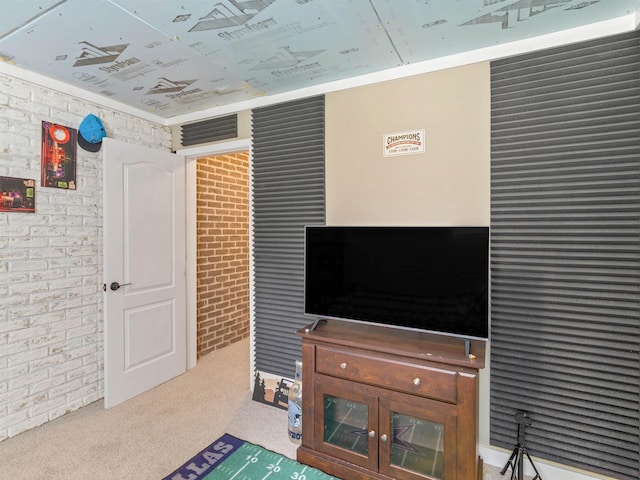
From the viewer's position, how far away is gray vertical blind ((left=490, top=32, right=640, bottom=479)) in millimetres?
1771

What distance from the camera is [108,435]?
2.35 metres

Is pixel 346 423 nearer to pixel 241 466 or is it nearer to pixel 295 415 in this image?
pixel 295 415

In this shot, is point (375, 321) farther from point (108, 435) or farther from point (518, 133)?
point (108, 435)

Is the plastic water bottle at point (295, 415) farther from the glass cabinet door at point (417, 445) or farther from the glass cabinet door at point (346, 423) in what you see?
the glass cabinet door at point (417, 445)

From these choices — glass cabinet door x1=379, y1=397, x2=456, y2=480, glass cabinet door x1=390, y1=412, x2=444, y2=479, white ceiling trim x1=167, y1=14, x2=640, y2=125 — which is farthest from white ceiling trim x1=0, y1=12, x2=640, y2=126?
glass cabinet door x1=390, y1=412, x2=444, y2=479

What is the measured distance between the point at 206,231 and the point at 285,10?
2591mm

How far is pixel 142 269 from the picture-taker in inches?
116

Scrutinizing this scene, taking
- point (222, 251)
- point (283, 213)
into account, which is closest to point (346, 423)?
point (283, 213)

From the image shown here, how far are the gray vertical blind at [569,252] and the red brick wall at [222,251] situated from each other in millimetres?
2890

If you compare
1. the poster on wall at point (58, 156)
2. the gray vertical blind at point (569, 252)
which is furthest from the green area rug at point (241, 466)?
the poster on wall at point (58, 156)

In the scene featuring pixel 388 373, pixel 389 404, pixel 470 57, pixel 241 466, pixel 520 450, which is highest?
pixel 470 57

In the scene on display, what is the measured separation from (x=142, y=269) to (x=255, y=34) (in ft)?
6.98

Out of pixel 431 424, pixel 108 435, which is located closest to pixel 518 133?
pixel 431 424

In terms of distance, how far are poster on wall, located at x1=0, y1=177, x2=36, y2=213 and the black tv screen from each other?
1969 mm
